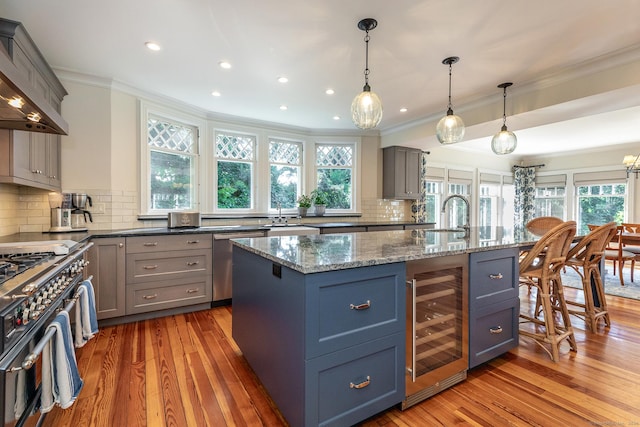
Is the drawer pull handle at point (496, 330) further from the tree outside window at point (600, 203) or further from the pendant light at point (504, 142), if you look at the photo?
the tree outside window at point (600, 203)

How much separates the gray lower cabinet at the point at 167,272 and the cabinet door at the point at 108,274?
6cm

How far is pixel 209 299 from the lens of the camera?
3422 mm

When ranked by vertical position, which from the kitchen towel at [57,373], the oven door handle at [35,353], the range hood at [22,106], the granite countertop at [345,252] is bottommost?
the kitchen towel at [57,373]

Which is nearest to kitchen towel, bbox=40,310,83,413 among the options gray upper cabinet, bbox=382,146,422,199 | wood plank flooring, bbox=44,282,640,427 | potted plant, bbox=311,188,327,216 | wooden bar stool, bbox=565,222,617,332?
wood plank flooring, bbox=44,282,640,427

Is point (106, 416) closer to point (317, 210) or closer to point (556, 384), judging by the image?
point (556, 384)

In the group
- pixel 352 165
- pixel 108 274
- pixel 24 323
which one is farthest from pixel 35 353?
pixel 352 165

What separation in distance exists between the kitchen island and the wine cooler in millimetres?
25

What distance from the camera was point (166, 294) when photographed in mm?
3164

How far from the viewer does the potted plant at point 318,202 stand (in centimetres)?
510

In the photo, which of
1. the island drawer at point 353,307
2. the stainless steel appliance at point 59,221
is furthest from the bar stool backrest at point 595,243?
the stainless steel appliance at point 59,221

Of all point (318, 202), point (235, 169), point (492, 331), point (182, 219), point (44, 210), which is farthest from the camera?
point (318, 202)

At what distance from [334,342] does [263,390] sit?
0.84 m

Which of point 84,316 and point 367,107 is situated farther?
point 367,107

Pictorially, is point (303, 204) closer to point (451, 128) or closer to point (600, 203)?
point (451, 128)
